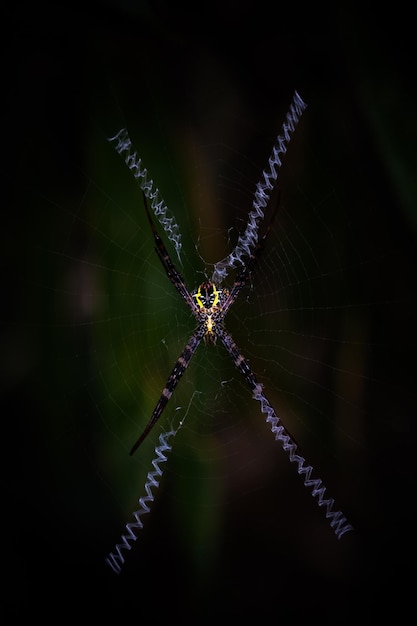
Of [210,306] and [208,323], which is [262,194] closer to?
[210,306]

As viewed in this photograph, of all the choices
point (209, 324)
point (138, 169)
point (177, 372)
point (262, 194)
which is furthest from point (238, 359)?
point (138, 169)

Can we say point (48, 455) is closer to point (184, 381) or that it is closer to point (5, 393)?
point (5, 393)

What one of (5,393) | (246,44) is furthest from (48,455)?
(246,44)

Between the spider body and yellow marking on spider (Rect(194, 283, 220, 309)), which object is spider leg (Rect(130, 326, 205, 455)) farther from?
yellow marking on spider (Rect(194, 283, 220, 309))

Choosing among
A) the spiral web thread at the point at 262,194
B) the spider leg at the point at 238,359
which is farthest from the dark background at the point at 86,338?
the spider leg at the point at 238,359

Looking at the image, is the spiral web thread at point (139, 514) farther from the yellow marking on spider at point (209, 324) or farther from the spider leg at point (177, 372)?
the yellow marking on spider at point (209, 324)

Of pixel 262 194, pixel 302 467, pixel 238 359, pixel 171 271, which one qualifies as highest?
pixel 262 194

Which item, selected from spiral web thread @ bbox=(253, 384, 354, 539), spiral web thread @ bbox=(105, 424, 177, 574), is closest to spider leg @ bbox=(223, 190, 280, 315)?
spiral web thread @ bbox=(253, 384, 354, 539)
